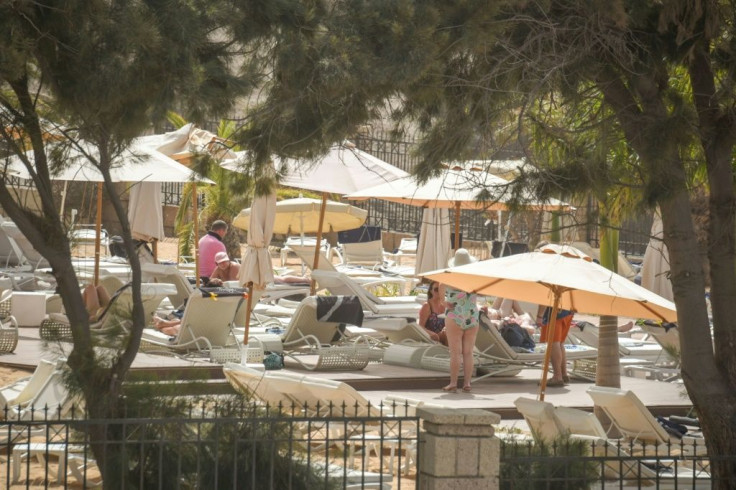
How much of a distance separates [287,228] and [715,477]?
50.3 feet

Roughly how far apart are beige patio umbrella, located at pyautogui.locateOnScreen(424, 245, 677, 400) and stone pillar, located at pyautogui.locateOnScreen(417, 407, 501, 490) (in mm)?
3779

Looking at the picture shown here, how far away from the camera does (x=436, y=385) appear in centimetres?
1277

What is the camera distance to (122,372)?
652cm

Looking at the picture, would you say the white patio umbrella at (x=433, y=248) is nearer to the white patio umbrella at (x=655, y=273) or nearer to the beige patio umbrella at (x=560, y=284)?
the white patio umbrella at (x=655, y=273)

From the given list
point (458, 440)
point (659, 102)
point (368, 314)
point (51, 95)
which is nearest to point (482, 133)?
point (659, 102)

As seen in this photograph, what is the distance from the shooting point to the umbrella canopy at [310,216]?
20.6 meters

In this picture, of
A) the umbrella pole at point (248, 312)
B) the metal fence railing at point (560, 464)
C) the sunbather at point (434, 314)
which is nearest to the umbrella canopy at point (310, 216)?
the sunbather at point (434, 314)

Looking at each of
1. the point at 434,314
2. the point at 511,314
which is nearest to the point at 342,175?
the point at 434,314

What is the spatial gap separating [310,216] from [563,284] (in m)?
12.4

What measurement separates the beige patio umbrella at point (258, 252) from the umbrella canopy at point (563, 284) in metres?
3.04

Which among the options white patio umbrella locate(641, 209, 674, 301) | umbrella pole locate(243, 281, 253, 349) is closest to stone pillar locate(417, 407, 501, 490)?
umbrella pole locate(243, 281, 253, 349)

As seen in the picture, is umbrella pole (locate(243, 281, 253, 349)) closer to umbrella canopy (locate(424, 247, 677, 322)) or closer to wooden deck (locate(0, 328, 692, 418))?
wooden deck (locate(0, 328, 692, 418))

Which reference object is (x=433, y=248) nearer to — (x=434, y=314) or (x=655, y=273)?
(x=655, y=273)

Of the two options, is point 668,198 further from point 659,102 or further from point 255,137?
point 255,137
